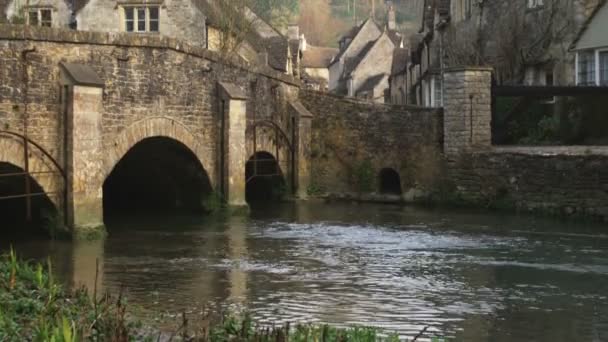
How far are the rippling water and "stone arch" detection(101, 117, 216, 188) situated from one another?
1581 millimetres

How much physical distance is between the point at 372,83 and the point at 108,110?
5118 centimetres

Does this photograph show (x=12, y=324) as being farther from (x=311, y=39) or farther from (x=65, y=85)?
(x=311, y=39)

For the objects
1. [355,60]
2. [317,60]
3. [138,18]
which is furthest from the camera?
[317,60]

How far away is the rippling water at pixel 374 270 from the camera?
11062 millimetres

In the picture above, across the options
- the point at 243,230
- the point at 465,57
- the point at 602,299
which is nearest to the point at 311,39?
the point at 465,57

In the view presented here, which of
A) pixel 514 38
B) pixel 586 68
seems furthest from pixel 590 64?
pixel 514 38

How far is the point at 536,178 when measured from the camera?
23547 millimetres

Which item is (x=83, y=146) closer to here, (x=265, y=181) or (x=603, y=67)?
(x=265, y=181)

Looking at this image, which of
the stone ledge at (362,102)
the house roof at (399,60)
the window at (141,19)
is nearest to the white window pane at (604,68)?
the stone ledge at (362,102)

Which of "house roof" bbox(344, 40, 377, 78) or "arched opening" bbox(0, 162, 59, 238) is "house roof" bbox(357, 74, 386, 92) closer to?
"house roof" bbox(344, 40, 377, 78)

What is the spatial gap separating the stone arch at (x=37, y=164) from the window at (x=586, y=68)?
59.1 ft

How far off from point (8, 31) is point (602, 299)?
11.0 m

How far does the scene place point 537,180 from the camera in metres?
23.5

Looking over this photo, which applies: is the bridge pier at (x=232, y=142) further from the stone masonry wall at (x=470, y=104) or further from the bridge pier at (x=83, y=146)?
the stone masonry wall at (x=470, y=104)
